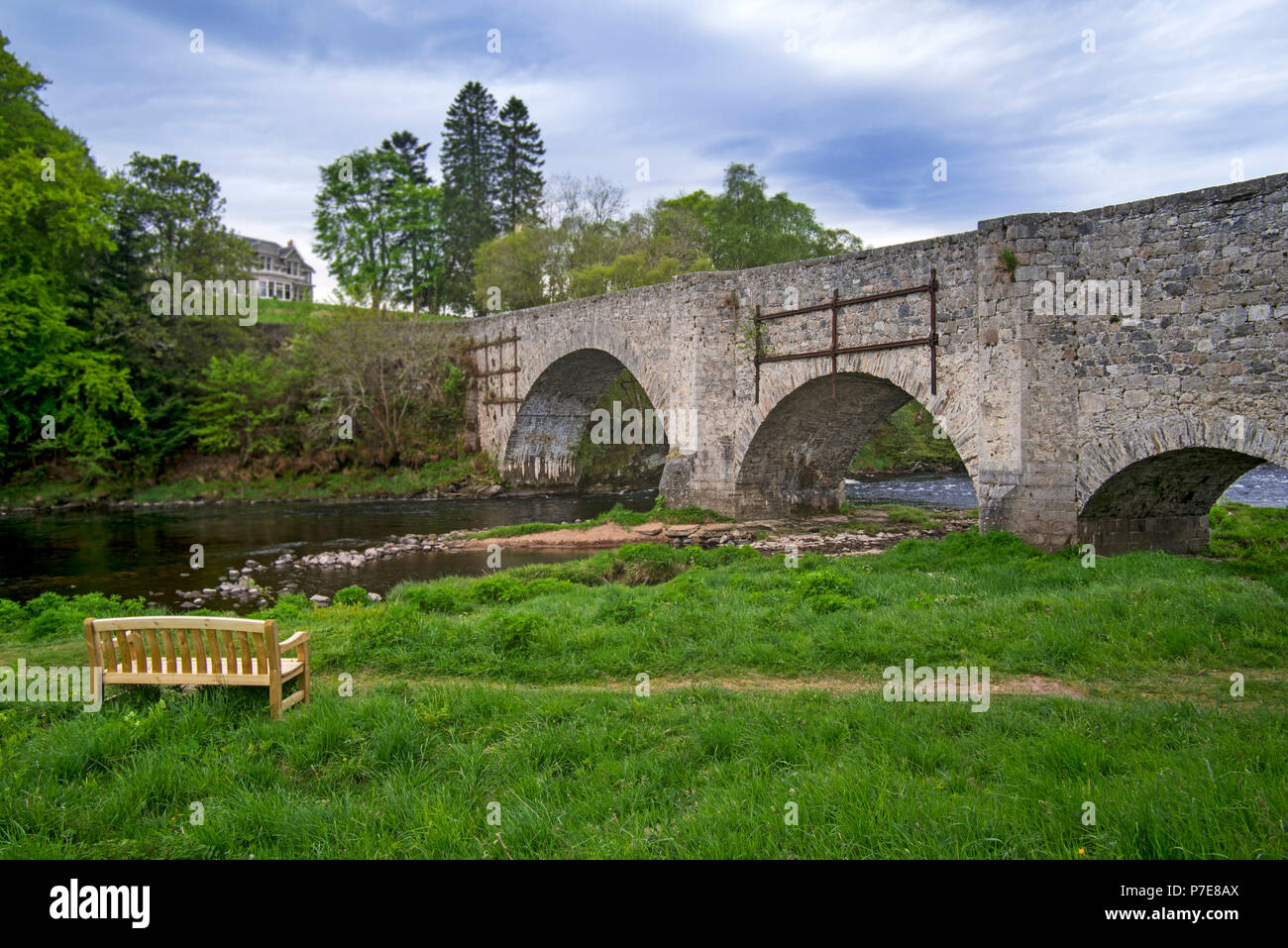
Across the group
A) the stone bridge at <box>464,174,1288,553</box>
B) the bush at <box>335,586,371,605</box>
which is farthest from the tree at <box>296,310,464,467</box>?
the bush at <box>335,586,371,605</box>

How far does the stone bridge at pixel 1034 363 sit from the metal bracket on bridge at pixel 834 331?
4cm

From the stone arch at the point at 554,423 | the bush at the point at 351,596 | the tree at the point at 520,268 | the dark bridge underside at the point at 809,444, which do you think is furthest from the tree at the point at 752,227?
the bush at the point at 351,596

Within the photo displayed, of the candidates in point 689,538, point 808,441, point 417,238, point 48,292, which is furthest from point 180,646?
point 417,238

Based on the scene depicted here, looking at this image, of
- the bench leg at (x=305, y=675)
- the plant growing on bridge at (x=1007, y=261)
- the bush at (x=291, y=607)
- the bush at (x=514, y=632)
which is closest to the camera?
the bench leg at (x=305, y=675)

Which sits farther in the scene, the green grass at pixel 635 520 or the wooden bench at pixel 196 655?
the green grass at pixel 635 520

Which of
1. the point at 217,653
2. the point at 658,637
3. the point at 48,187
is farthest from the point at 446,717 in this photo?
the point at 48,187

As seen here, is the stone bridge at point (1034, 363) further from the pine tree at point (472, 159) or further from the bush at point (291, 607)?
the pine tree at point (472, 159)

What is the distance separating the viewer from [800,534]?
18.0m

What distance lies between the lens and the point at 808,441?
2003 cm

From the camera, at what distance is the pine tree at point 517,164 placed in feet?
162

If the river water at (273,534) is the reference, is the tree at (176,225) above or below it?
above

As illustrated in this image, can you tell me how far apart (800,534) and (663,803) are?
14.3 metres

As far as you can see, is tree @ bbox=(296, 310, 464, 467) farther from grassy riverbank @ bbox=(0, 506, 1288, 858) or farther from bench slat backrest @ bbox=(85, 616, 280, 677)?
bench slat backrest @ bbox=(85, 616, 280, 677)
